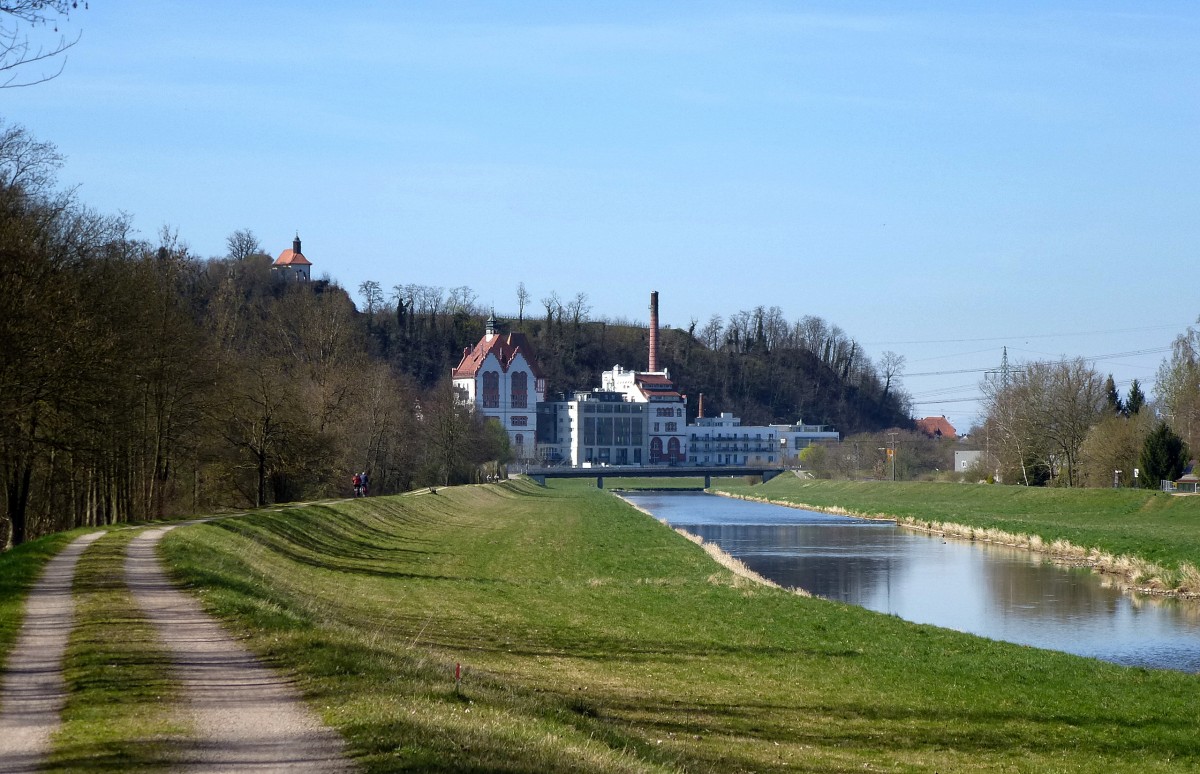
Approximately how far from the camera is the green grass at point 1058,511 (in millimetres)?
42656

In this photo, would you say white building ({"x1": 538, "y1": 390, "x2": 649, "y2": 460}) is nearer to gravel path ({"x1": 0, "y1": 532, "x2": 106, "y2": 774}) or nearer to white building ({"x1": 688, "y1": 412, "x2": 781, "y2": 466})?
white building ({"x1": 688, "y1": 412, "x2": 781, "y2": 466})

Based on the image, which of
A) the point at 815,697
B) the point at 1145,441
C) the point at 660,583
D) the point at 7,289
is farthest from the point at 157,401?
the point at 1145,441

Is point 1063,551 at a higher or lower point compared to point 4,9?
lower

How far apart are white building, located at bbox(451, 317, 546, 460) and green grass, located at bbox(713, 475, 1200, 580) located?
63.7 metres

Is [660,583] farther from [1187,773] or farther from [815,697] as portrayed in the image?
[1187,773]

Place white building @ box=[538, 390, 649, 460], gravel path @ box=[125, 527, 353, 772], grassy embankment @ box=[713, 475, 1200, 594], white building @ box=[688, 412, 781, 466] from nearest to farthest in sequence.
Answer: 1. gravel path @ box=[125, 527, 353, 772]
2. grassy embankment @ box=[713, 475, 1200, 594]
3. white building @ box=[538, 390, 649, 460]
4. white building @ box=[688, 412, 781, 466]

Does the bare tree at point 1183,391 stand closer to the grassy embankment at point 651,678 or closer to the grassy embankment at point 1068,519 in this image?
the grassy embankment at point 1068,519

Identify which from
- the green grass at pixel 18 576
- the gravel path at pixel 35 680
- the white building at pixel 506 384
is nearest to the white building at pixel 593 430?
the white building at pixel 506 384

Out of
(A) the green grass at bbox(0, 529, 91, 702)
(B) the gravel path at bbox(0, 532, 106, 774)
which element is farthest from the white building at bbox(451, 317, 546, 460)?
(B) the gravel path at bbox(0, 532, 106, 774)

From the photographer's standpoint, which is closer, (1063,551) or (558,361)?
(1063,551)

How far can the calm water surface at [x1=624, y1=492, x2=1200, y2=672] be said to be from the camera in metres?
27.0

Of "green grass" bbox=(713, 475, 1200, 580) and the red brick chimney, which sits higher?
the red brick chimney

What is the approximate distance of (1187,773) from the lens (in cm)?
1409

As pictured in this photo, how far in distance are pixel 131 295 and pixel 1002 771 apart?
27.8m
